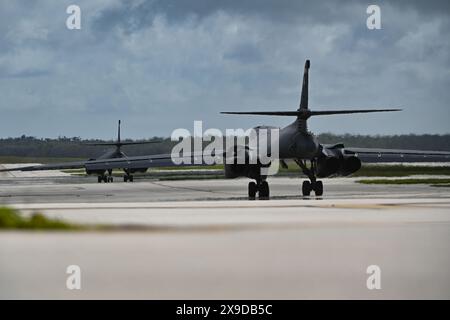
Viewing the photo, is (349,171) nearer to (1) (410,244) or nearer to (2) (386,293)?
(1) (410,244)

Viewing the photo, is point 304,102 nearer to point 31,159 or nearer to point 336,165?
point 336,165

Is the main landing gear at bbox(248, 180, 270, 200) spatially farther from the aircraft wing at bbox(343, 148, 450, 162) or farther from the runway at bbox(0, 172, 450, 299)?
the runway at bbox(0, 172, 450, 299)

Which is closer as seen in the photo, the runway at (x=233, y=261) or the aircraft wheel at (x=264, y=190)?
the runway at (x=233, y=261)

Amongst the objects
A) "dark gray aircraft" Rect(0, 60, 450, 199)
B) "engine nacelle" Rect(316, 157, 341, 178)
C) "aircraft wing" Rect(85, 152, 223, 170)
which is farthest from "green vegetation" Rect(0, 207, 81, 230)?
"aircraft wing" Rect(85, 152, 223, 170)

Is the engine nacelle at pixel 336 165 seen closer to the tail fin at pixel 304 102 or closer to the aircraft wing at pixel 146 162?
the tail fin at pixel 304 102

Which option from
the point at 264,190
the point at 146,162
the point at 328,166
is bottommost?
the point at 264,190

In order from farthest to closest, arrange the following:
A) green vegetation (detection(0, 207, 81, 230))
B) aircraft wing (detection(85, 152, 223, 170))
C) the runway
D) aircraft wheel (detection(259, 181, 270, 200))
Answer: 1. aircraft wing (detection(85, 152, 223, 170))
2. aircraft wheel (detection(259, 181, 270, 200))
3. green vegetation (detection(0, 207, 81, 230))
4. the runway

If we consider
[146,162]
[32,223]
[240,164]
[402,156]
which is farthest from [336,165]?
[32,223]

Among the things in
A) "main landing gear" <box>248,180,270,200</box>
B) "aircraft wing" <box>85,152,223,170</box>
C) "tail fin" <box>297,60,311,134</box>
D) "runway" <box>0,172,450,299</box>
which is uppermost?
"tail fin" <box>297,60,311,134</box>

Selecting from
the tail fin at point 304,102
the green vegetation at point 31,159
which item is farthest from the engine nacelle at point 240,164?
the green vegetation at point 31,159

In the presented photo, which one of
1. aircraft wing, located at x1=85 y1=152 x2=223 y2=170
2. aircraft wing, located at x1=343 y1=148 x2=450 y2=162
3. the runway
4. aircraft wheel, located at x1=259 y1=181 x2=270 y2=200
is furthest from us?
aircraft wing, located at x1=343 y1=148 x2=450 y2=162
